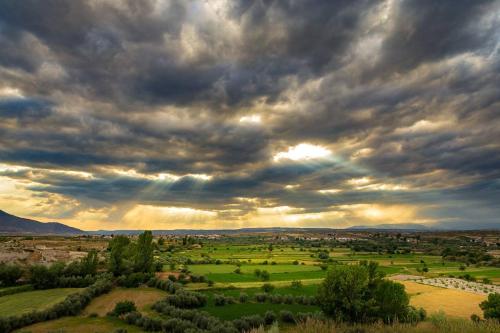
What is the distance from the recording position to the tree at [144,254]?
78.1 meters

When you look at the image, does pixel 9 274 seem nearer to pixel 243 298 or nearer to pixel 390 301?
pixel 243 298

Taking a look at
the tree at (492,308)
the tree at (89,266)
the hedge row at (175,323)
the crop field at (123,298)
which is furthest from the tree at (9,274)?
the tree at (492,308)

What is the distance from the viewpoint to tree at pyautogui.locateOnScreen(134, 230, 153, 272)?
256ft

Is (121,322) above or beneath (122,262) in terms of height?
beneath

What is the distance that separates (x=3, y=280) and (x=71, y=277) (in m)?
12.4

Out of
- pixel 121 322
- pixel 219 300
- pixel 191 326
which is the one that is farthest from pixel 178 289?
pixel 191 326

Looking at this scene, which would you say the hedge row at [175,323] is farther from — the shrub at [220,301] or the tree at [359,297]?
the tree at [359,297]

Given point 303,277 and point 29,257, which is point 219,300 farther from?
point 29,257

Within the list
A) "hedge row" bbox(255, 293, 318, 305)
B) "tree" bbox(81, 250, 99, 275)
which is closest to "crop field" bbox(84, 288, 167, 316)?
"tree" bbox(81, 250, 99, 275)

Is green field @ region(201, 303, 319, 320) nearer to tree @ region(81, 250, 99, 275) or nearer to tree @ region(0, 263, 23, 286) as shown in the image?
tree @ region(81, 250, 99, 275)

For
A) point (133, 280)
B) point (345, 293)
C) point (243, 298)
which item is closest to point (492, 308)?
point (345, 293)

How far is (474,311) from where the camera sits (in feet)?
177

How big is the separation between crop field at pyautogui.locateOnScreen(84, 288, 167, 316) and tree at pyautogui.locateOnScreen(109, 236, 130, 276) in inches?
Result: 500

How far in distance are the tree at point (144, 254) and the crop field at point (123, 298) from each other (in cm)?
1153
